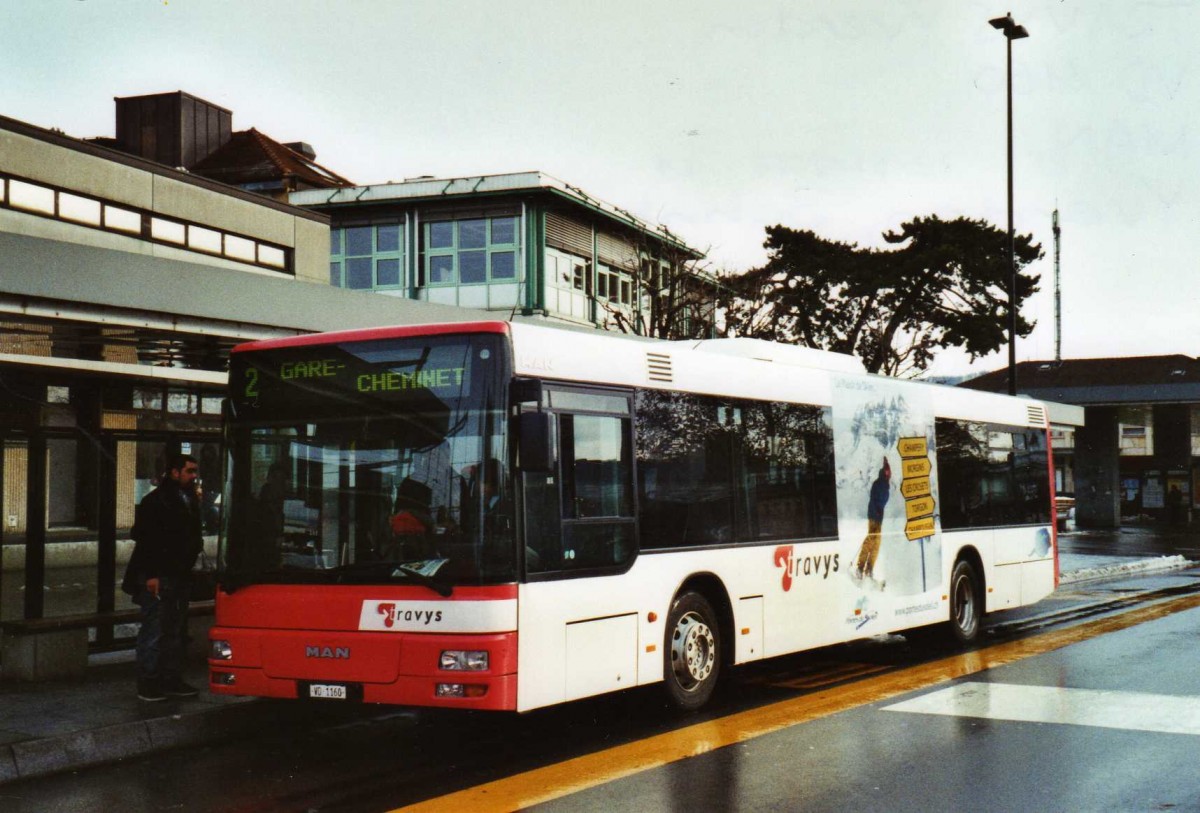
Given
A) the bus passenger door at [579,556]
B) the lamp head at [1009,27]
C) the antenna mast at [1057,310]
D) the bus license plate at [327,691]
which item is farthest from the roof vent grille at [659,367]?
the antenna mast at [1057,310]

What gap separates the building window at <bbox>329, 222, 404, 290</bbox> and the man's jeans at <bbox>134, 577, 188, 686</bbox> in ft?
109

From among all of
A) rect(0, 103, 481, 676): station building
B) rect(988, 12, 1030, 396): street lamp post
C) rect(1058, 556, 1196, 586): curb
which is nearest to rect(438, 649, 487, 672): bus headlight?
rect(0, 103, 481, 676): station building

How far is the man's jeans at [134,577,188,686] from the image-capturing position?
941 centimetres

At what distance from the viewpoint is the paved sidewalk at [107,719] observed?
25.5 feet

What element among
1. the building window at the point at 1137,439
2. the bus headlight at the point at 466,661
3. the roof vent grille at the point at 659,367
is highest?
the building window at the point at 1137,439

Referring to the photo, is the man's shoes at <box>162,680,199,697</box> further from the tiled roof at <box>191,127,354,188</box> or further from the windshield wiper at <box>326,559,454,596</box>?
the tiled roof at <box>191,127,354,188</box>

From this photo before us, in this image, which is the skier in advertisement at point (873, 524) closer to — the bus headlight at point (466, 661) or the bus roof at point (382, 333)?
the bus headlight at point (466, 661)

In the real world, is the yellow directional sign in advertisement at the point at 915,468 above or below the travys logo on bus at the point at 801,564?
above

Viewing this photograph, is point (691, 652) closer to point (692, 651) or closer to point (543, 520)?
point (692, 651)

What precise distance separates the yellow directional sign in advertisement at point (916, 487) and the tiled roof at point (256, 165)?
36.2 meters

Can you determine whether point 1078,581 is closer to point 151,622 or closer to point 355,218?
point 151,622

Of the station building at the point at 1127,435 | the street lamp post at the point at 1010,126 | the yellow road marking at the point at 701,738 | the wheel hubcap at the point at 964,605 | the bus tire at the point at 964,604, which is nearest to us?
the yellow road marking at the point at 701,738

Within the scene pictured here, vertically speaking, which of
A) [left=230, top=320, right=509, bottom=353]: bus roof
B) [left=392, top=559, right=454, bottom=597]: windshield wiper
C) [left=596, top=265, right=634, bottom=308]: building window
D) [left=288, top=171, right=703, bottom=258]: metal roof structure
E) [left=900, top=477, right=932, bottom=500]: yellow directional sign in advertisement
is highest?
[left=288, top=171, right=703, bottom=258]: metal roof structure

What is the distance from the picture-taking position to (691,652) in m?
9.43
